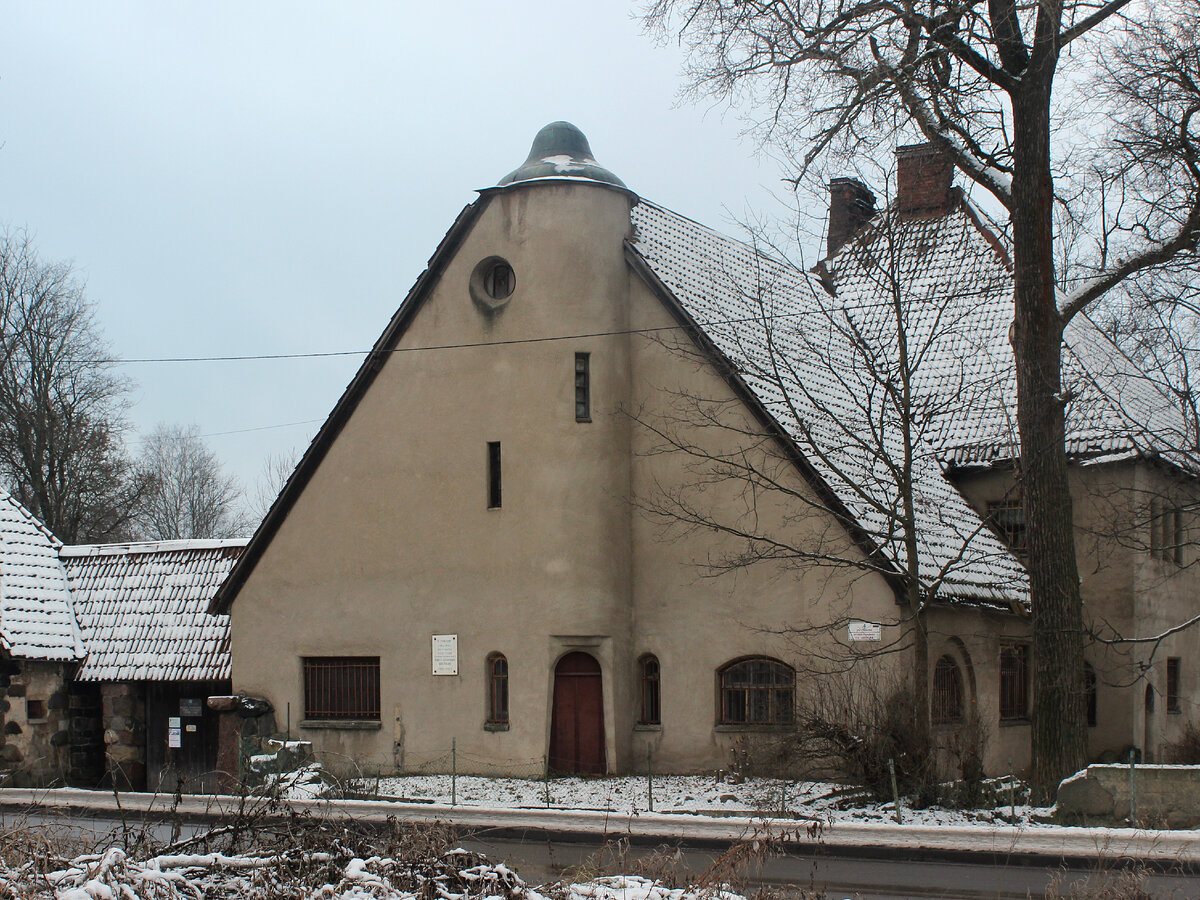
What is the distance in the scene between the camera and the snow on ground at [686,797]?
16.0 metres

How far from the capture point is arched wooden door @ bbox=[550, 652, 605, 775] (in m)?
20.8

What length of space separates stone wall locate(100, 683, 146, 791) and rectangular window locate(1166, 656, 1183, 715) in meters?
20.0

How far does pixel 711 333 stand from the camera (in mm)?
21516

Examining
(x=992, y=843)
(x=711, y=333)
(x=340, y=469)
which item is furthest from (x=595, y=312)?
(x=992, y=843)

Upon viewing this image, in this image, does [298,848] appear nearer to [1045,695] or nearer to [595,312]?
[1045,695]

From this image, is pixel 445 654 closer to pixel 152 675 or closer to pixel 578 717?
pixel 578 717

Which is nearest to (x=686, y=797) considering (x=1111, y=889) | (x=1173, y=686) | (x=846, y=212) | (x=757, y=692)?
(x=757, y=692)

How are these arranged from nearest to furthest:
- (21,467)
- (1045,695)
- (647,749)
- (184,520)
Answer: (1045,695) → (647,749) → (21,467) → (184,520)

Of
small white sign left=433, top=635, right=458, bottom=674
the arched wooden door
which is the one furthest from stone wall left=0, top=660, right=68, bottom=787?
the arched wooden door

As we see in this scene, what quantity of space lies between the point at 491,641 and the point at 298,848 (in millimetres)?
13141

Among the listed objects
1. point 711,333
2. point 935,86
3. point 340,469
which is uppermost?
point 935,86

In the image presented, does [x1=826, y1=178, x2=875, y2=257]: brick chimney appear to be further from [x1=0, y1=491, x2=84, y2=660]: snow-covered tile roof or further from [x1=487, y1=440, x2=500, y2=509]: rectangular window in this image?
[x1=0, y1=491, x2=84, y2=660]: snow-covered tile roof

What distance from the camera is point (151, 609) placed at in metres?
26.0

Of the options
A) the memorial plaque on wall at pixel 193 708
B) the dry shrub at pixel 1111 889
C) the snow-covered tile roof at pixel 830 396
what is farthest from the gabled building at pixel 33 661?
the dry shrub at pixel 1111 889
